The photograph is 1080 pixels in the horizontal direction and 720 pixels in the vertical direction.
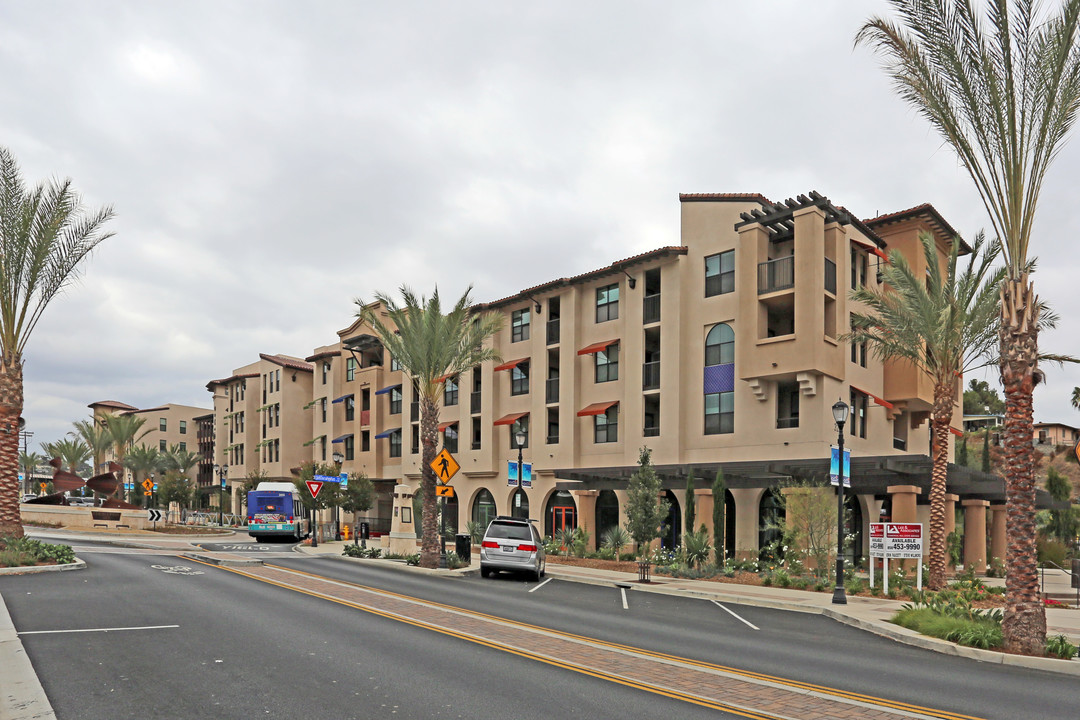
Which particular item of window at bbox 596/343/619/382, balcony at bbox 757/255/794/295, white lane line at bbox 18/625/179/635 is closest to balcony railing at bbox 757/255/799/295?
balcony at bbox 757/255/794/295

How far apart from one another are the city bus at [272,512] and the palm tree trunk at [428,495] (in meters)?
19.4

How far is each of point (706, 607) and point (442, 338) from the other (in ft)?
50.1

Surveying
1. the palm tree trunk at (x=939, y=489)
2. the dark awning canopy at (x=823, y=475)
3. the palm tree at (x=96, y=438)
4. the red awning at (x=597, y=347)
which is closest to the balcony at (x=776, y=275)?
the dark awning canopy at (x=823, y=475)

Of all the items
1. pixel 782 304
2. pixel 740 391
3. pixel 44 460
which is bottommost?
pixel 44 460

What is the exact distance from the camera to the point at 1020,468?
14031 mm

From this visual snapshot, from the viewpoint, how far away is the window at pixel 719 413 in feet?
118

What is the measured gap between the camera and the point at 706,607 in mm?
20469

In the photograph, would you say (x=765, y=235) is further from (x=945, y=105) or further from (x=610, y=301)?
(x=945, y=105)

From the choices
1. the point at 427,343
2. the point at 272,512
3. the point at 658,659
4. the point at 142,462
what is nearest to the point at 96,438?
the point at 142,462

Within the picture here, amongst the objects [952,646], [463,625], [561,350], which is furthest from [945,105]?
[561,350]

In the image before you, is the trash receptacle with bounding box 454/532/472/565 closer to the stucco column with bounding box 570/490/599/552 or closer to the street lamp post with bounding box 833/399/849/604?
the stucco column with bounding box 570/490/599/552

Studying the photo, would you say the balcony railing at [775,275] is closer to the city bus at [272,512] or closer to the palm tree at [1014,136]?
the palm tree at [1014,136]

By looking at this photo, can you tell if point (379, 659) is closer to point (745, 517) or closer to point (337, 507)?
point (745, 517)

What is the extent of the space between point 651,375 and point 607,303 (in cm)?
504
